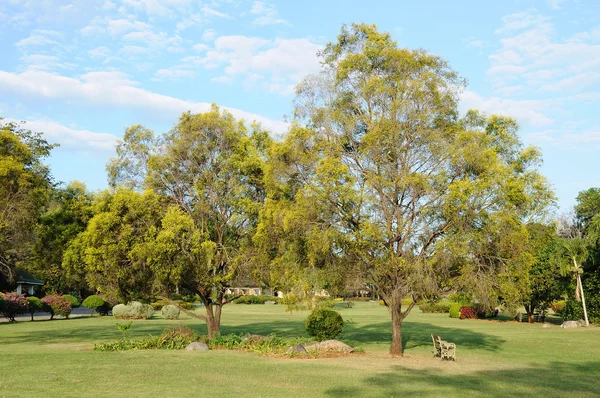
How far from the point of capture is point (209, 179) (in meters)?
23.2

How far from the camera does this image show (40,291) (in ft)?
218

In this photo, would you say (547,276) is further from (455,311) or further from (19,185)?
(19,185)

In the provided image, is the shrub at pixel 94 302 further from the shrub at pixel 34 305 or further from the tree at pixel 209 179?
the tree at pixel 209 179

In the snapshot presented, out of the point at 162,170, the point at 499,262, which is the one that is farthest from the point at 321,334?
the point at 162,170

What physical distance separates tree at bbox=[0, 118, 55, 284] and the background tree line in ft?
0.24

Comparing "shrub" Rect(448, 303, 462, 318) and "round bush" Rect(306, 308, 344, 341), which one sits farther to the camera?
"shrub" Rect(448, 303, 462, 318)

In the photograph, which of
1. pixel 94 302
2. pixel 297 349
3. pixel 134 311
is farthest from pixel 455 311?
pixel 94 302

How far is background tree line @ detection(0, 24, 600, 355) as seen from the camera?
18562mm

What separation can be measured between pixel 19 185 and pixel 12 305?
18.7 meters

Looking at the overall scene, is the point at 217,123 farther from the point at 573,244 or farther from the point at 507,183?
the point at 573,244

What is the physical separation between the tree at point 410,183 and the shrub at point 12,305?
28.0m

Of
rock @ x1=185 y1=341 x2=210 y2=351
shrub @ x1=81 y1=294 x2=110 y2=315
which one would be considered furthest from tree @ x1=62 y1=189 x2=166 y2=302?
shrub @ x1=81 y1=294 x2=110 y2=315

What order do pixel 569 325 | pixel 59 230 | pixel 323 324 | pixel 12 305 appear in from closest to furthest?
pixel 323 324 → pixel 59 230 → pixel 569 325 → pixel 12 305

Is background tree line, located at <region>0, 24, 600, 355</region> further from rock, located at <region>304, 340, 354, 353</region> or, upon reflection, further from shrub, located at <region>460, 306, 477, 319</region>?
shrub, located at <region>460, 306, 477, 319</region>
